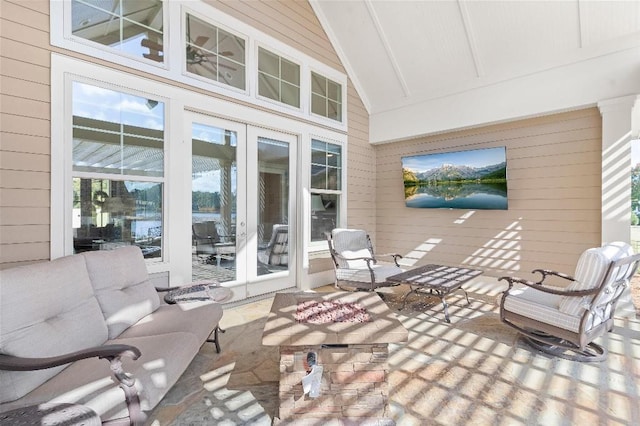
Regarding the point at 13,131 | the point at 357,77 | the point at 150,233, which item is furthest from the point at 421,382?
the point at 357,77

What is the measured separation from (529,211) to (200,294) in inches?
181

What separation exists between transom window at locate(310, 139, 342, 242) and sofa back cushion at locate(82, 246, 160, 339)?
2.91 meters

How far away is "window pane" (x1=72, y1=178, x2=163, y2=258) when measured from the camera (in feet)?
9.90

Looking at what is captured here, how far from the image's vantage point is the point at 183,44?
370 cm

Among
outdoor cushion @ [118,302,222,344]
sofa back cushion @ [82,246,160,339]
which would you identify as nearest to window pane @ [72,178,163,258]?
sofa back cushion @ [82,246,160,339]

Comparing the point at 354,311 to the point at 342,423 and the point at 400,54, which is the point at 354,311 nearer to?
the point at 342,423

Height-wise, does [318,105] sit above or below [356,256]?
above

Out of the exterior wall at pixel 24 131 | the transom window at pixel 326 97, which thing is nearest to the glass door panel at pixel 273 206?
the transom window at pixel 326 97

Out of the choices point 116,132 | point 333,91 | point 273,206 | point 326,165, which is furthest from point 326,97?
point 116,132

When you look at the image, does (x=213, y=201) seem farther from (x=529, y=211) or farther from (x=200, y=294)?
(x=529, y=211)

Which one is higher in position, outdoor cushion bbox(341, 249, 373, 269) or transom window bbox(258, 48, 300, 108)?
transom window bbox(258, 48, 300, 108)

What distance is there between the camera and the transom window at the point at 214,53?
382 cm

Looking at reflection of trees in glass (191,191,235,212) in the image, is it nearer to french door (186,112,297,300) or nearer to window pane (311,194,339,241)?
french door (186,112,297,300)

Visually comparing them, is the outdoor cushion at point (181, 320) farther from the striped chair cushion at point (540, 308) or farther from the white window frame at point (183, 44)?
the striped chair cushion at point (540, 308)
